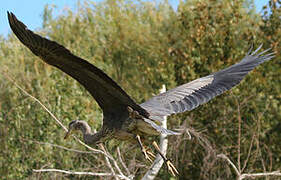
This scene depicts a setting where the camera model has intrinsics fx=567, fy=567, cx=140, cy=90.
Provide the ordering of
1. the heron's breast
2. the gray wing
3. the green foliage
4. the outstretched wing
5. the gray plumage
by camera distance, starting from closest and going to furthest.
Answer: the outstretched wing, the gray plumage, the heron's breast, the gray wing, the green foliage

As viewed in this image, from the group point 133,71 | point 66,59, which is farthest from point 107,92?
point 133,71

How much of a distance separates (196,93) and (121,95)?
994 mm

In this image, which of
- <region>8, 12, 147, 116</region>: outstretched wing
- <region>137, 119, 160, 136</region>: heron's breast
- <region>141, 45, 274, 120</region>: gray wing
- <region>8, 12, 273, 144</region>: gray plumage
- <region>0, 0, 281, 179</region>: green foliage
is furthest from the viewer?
<region>0, 0, 281, 179</region>: green foliage

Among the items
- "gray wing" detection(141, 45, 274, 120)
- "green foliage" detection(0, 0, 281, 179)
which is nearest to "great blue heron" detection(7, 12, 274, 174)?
"gray wing" detection(141, 45, 274, 120)

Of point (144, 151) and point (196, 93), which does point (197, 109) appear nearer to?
point (196, 93)

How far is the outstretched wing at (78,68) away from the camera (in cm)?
397

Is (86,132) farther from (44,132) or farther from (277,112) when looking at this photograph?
(277,112)

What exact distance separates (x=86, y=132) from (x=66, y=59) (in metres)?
1.47

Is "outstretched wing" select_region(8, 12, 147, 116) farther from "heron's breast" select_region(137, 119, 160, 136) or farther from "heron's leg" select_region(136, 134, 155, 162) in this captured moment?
"heron's leg" select_region(136, 134, 155, 162)

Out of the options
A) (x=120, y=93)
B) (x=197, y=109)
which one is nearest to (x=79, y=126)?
(x=120, y=93)

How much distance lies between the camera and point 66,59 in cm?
415

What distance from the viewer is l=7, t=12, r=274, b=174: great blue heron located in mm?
4098

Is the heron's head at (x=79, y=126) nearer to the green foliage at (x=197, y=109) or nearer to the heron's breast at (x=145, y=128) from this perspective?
the heron's breast at (x=145, y=128)

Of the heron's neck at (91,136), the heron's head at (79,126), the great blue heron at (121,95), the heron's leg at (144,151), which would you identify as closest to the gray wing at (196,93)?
the great blue heron at (121,95)
